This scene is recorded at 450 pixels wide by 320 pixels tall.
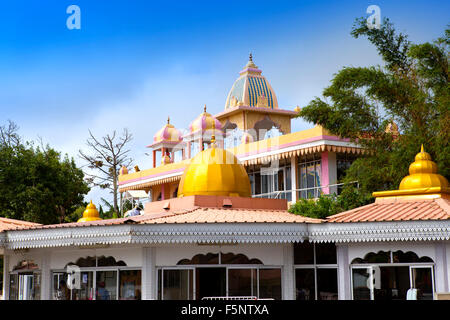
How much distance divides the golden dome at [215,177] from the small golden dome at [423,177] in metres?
6.32

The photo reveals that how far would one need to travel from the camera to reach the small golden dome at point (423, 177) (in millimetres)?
22172

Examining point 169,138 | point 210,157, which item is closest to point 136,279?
point 210,157

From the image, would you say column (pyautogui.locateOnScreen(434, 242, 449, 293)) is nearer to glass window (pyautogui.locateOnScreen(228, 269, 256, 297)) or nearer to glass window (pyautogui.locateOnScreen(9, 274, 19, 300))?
glass window (pyautogui.locateOnScreen(228, 269, 256, 297))

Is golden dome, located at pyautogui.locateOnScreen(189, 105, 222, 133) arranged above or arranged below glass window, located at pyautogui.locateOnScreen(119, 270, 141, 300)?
above

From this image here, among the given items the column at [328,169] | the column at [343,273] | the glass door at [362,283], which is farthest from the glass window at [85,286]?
the column at [328,169]

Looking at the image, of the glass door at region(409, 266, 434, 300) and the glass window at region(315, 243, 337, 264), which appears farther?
the glass window at region(315, 243, 337, 264)

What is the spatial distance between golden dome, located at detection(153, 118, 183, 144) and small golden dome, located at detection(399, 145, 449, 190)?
27905 millimetres

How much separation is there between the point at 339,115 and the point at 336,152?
524 cm

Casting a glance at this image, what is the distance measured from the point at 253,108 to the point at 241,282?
76.1ft

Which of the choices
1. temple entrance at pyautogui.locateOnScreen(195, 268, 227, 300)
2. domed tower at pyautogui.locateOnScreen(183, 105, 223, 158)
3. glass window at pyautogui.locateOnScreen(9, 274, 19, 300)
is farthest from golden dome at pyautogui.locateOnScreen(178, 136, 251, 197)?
domed tower at pyautogui.locateOnScreen(183, 105, 223, 158)

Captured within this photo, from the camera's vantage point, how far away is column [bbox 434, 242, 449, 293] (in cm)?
1911

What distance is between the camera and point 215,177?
25.0 metres

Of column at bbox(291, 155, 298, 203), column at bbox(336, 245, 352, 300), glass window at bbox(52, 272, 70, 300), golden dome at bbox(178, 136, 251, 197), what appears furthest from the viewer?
column at bbox(291, 155, 298, 203)

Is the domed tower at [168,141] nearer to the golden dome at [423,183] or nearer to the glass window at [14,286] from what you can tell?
the glass window at [14,286]
